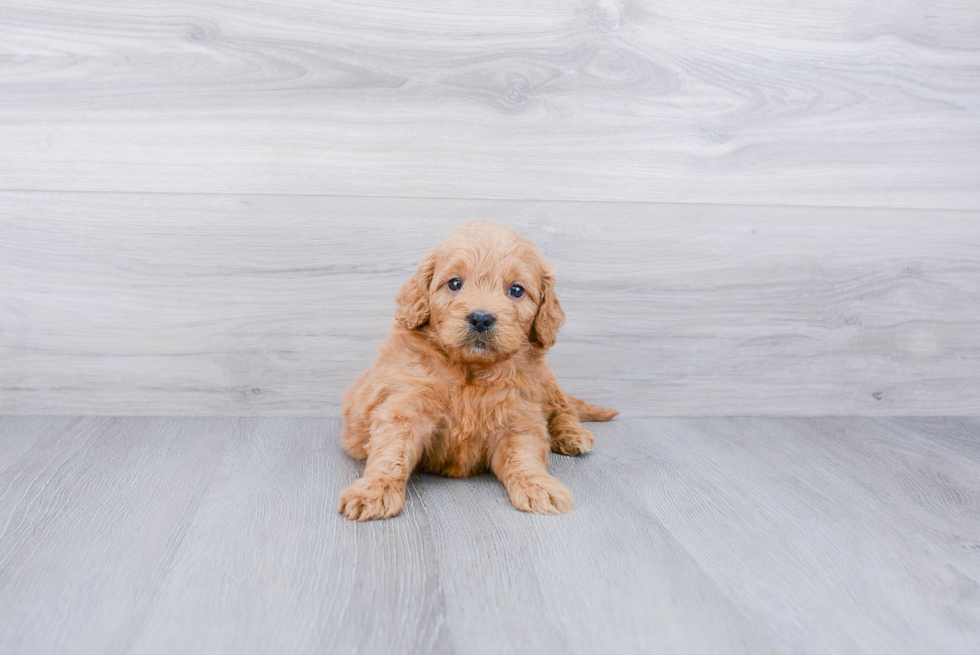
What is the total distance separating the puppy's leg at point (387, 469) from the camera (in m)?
1.53

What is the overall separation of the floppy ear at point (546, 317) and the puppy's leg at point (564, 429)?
0.24 meters

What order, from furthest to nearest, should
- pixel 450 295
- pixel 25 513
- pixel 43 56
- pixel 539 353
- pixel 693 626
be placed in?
pixel 43 56 < pixel 539 353 < pixel 450 295 < pixel 25 513 < pixel 693 626

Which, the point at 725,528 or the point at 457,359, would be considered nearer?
the point at 725,528

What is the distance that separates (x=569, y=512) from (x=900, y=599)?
65cm

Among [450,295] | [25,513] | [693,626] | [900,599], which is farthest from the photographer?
[450,295]

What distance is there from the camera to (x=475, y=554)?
1.40m

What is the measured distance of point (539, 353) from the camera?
1.87 m

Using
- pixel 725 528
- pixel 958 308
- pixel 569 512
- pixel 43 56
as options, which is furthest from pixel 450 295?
pixel 958 308

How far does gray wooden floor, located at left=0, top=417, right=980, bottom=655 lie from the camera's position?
1.13m

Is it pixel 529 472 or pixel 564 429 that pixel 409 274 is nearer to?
pixel 564 429

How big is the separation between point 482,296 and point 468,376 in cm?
23

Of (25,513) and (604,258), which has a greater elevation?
(604,258)

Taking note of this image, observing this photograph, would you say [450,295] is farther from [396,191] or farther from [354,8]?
[354,8]

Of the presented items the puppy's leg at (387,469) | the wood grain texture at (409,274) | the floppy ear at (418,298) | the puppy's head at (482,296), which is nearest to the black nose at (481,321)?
the puppy's head at (482,296)
